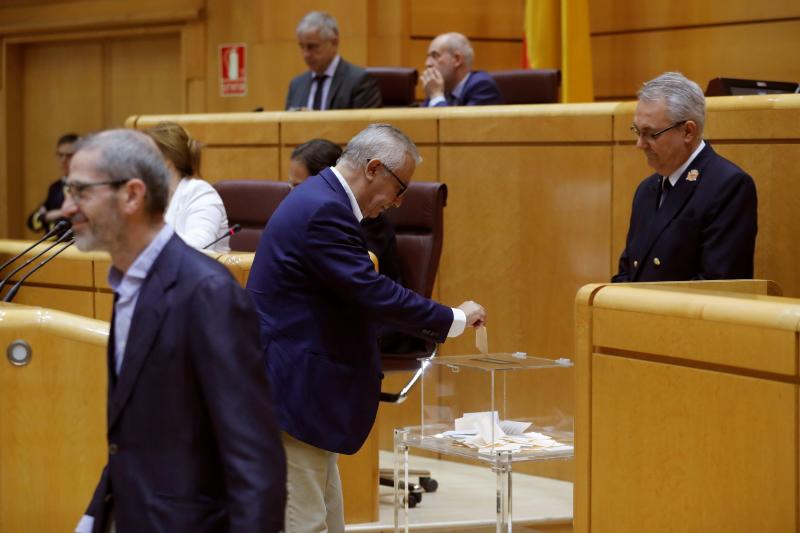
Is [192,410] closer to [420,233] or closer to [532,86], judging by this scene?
[420,233]

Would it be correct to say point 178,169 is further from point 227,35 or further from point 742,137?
point 227,35

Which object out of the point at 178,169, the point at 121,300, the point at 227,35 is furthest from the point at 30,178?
the point at 121,300

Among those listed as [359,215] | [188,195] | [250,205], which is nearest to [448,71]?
[250,205]

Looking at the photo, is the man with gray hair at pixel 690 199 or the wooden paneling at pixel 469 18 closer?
the man with gray hair at pixel 690 199

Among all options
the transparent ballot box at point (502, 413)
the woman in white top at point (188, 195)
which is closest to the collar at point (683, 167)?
the transparent ballot box at point (502, 413)

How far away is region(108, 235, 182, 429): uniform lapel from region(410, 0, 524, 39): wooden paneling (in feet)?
22.0

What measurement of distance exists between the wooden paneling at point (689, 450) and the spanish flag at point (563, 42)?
13.5 feet

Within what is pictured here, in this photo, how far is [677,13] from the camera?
7707 millimetres

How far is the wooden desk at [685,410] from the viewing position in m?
2.39

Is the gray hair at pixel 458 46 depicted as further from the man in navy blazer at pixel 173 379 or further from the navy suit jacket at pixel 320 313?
the man in navy blazer at pixel 173 379

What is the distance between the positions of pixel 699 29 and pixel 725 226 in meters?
4.22

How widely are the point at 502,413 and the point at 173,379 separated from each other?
6.26 feet

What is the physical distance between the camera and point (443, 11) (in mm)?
8516

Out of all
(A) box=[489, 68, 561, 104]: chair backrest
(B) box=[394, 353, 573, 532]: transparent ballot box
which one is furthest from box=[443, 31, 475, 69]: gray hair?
(B) box=[394, 353, 573, 532]: transparent ballot box
